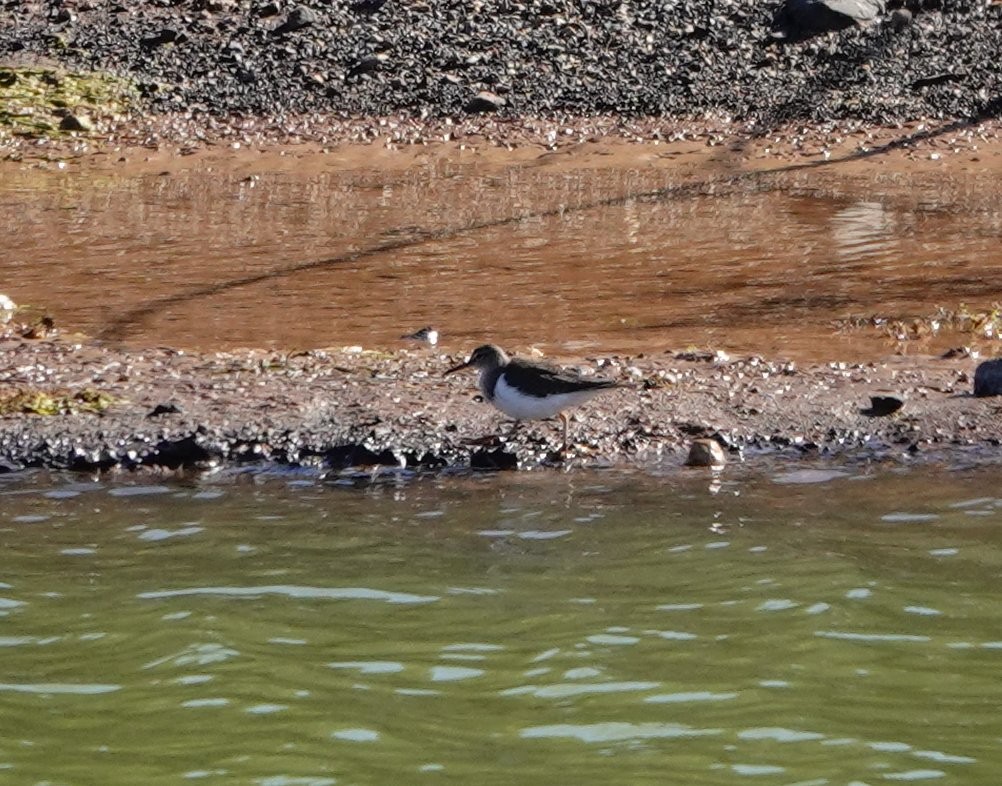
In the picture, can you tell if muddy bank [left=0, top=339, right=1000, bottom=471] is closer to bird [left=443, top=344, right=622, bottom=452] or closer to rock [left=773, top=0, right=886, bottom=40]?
bird [left=443, top=344, right=622, bottom=452]

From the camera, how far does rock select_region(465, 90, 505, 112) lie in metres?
18.5

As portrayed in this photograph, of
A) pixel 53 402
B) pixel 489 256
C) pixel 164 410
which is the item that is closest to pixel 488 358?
pixel 164 410

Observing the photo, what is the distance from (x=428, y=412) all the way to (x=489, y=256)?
459cm

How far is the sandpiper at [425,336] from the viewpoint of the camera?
35.1 ft

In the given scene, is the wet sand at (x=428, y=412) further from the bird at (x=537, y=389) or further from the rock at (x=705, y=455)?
the bird at (x=537, y=389)

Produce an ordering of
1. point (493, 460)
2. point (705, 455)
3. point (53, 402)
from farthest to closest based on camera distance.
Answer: point (53, 402) < point (493, 460) < point (705, 455)

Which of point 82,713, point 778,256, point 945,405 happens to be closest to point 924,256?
point 778,256

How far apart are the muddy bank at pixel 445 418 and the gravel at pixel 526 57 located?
8959 mm

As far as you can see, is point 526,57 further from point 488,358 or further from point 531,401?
point 531,401

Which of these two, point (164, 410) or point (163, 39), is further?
point (163, 39)

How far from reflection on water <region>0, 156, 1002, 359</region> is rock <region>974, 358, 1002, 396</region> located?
135 centimetres

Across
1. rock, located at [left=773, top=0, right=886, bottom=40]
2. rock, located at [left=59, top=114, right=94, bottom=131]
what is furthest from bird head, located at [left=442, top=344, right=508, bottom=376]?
rock, located at [left=773, top=0, right=886, bottom=40]

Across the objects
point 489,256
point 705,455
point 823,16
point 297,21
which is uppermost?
point 297,21

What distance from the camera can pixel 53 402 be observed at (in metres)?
9.05
